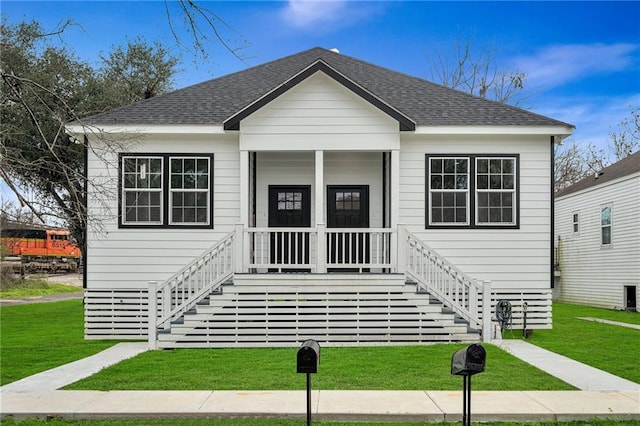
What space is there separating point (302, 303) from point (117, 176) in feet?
15.7

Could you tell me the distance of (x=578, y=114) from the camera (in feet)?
101

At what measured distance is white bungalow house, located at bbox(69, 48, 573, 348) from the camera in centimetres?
1110

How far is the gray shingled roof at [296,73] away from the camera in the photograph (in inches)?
497

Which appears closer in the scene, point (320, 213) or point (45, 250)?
point (320, 213)

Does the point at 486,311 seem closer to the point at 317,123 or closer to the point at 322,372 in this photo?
the point at 322,372

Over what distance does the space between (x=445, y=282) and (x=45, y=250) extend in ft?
125

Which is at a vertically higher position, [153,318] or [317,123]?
[317,123]

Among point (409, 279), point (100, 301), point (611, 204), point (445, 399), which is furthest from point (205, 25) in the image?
point (611, 204)

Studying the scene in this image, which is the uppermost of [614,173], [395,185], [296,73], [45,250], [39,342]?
[296,73]

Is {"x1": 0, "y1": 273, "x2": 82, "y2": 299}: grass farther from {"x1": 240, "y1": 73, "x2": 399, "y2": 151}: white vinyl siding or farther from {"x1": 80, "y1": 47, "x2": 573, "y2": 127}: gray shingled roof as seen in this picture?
{"x1": 240, "y1": 73, "x2": 399, "y2": 151}: white vinyl siding

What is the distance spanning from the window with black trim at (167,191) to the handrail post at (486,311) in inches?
221

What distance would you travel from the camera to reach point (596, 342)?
11.9m

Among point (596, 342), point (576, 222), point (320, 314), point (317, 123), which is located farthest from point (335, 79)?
point (576, 222)

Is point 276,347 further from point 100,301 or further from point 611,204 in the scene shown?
point 611,204
